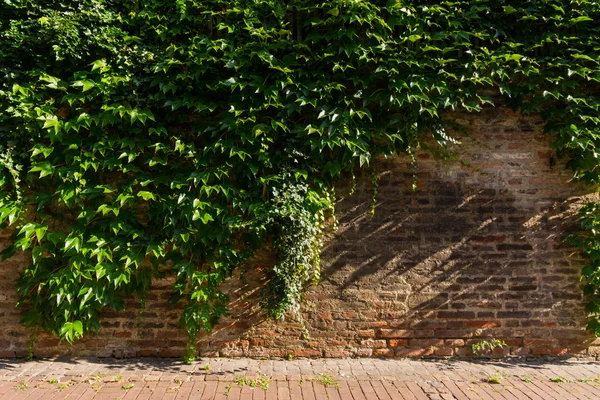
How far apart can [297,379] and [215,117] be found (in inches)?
110

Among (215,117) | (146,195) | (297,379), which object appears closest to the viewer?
(297,379)

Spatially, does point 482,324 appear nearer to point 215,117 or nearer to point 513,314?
point 513,314

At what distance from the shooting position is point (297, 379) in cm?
415

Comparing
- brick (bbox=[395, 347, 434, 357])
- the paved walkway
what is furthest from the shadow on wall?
the paved walkway

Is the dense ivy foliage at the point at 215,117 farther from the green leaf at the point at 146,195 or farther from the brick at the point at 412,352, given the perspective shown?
the brick at the point at 412,352

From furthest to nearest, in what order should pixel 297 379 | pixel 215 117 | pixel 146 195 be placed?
pixel 215 117 → pixel 146 195 → pixel 297 379

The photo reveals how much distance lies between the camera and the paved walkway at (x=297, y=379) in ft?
12.6

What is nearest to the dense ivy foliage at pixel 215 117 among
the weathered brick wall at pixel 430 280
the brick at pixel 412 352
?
the weathered brick wall at pixel 430 280

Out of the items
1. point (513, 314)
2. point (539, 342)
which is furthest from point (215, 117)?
point (539, 342)

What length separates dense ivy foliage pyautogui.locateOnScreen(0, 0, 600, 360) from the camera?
4.38 meters

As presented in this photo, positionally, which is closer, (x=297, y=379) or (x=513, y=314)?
(x=297, y=379)

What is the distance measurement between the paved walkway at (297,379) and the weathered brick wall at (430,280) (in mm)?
199

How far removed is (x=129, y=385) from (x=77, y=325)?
91 centimetres

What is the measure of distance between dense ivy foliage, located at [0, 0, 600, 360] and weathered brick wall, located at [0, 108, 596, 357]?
26cm
